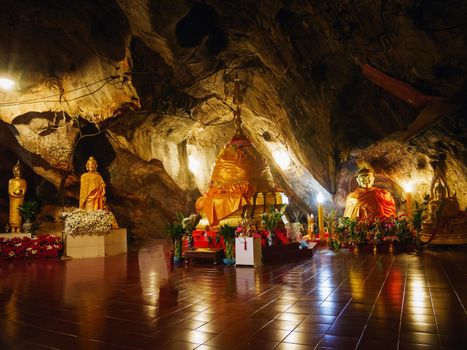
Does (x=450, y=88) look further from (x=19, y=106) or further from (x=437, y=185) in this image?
(x=19, y=106)

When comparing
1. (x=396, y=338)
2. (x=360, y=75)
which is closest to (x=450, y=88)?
(x=360, y=75)

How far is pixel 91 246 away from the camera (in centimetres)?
1056

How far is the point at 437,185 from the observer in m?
8.84

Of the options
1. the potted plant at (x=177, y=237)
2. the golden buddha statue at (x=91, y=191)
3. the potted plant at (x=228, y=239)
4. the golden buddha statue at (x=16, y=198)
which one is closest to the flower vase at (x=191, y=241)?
the potted plant at (x=177, y=237)

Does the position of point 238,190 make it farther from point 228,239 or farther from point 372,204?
point 372,204

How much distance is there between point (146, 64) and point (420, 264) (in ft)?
28.5

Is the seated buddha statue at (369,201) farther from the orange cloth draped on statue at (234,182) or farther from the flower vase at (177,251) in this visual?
the flower vase at (177,251)

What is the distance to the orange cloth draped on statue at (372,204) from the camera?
10328mm

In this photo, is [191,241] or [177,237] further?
[191,241]

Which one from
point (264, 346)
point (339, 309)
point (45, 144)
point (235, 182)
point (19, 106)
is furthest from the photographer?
point (45, 144)

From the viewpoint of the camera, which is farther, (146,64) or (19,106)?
(19,106)

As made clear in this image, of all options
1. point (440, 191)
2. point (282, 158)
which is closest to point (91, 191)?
point (282, 158)

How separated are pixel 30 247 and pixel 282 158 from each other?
8.60 metres

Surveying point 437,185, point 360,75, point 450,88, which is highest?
point 360,75
